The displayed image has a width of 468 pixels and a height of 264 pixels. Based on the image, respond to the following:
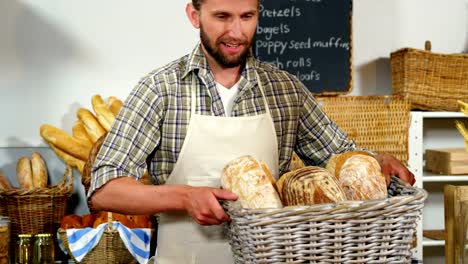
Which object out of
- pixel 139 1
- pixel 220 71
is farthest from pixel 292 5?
pixel 220 71

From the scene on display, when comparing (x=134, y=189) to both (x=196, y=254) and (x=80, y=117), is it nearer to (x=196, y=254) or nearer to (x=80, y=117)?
(x=196, y=254)

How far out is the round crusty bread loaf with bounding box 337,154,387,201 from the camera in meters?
1.37

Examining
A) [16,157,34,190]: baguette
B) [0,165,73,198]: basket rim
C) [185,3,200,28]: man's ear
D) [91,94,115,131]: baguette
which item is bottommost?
[0,165,73,198]: basket rim

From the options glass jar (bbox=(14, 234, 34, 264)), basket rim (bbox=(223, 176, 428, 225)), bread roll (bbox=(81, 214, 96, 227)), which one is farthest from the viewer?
bread roll (bbox=(81, 214, 96, 227))

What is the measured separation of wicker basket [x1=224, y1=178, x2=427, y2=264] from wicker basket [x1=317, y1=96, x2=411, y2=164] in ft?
6.04

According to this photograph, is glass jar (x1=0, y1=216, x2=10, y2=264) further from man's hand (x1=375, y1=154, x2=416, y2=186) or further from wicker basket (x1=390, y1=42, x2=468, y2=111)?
wicker basket (x1=390, y1=42, x2=468, y2=111)

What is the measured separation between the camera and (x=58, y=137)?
3.03 metres

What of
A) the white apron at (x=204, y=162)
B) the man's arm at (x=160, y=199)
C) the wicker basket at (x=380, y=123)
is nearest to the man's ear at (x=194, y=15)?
the white apron at (x=204, y=162)

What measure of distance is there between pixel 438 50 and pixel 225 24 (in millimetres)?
2143

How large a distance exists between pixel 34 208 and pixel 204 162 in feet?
4.36

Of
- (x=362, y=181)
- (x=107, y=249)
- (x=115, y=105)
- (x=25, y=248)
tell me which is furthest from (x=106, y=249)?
(x=362, y=181)

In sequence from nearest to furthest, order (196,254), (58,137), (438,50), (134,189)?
(134,189), (196,254), (58,137), (438,50)

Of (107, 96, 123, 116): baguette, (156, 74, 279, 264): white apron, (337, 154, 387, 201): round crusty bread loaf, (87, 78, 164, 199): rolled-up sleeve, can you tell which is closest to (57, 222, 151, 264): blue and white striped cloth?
(107, 96, 123, 116): baguette

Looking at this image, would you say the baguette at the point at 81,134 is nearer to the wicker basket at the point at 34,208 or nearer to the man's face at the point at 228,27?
the wicker basket at the point at 34,208
